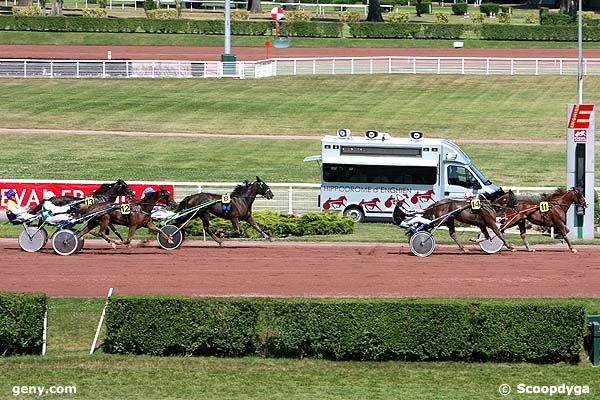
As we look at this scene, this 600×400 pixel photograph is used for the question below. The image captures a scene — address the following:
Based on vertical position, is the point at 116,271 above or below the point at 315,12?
below

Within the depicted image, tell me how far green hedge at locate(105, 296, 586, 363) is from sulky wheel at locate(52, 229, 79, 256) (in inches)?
283

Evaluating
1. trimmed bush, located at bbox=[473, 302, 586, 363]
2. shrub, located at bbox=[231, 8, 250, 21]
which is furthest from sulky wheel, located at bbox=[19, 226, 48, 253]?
shrub, located at bbox=[231, 8, 250, 21]

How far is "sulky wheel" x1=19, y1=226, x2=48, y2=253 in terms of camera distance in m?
25.6

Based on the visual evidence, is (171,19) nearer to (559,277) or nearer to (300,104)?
(300,104)

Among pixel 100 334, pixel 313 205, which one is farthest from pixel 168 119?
pixel 100 334

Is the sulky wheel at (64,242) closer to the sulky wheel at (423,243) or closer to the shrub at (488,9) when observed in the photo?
the sulky wheel at (423,243)

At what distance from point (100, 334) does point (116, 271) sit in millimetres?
4525

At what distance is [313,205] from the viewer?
32.0 metres

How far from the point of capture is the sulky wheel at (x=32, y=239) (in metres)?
25.6

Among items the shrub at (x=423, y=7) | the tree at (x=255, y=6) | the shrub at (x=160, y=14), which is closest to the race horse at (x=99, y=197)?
the shrub at (x=160, y=14)

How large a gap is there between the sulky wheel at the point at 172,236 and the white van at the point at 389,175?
6.34m

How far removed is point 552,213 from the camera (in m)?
26.0

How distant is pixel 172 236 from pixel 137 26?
45.8m

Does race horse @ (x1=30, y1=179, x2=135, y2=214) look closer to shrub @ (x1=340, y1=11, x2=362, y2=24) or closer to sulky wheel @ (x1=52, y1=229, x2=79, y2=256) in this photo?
sulky wheel @ (x1=52, y1=229, x2=79, y2=256)
